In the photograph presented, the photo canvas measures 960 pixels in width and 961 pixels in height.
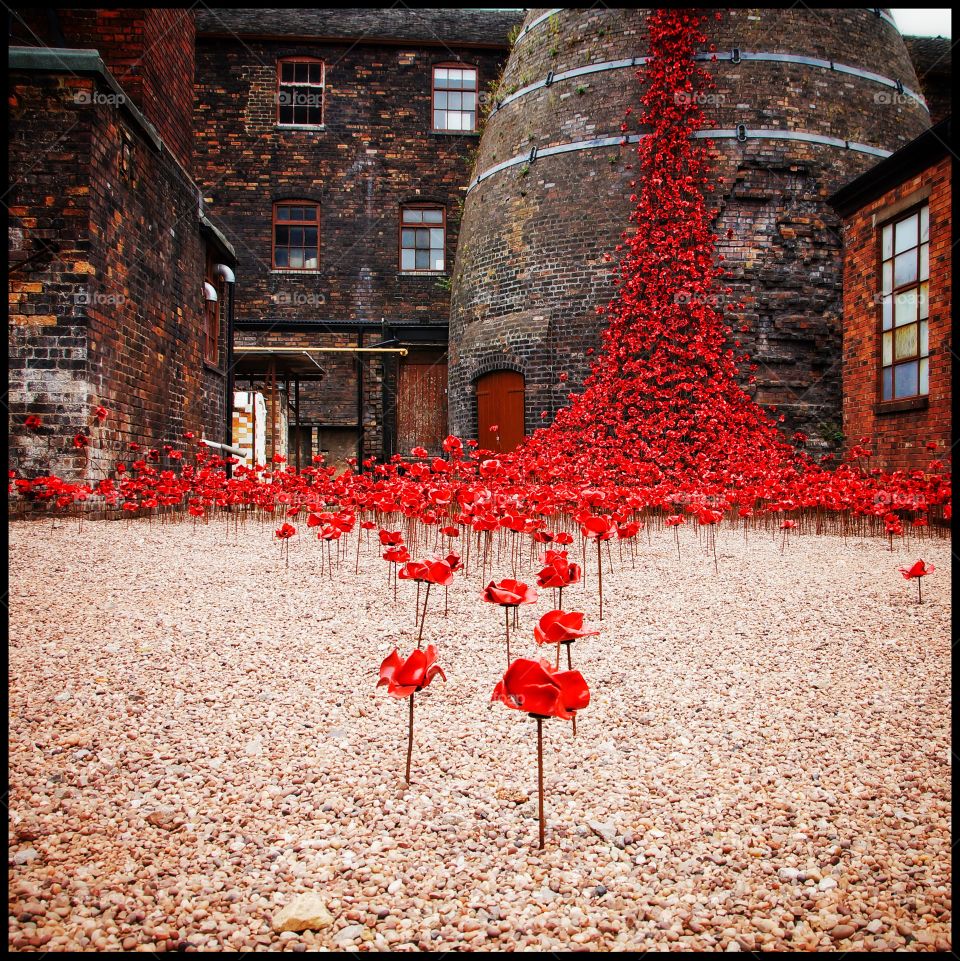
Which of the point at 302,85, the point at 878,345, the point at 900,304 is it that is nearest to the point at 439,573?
the point at 900,304

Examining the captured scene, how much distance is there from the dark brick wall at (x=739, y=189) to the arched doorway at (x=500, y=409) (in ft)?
1.47

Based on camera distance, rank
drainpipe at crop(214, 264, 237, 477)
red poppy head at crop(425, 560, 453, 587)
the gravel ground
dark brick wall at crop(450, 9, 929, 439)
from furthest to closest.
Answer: drainpipe at crop(214, 264, 237, 477), dark brick wall at crop(450, 9, 929, 439), red poppy head at crop(425, 560, 453, 587), the gravel ground

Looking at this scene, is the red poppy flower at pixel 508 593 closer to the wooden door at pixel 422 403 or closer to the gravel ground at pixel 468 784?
the gravel ground at pixel 468 784

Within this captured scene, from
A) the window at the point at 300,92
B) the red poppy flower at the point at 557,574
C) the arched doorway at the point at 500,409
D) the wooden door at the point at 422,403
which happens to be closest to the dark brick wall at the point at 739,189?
the arched doorway at the point at 500,409

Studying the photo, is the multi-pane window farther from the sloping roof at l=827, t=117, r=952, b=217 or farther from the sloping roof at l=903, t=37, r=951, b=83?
the sloping roof at l=903, t=37, r=951, b=83

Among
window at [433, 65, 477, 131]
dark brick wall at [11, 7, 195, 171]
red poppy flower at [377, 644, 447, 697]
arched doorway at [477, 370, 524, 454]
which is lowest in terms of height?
red poppy flower at [377, 644, 447, 697]

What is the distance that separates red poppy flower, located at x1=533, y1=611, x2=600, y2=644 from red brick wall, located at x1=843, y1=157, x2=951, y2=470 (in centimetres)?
831

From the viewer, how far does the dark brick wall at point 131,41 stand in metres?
8.38

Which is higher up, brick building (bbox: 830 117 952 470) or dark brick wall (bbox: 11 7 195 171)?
dark brick wall (bbox: 11 7 195 171)

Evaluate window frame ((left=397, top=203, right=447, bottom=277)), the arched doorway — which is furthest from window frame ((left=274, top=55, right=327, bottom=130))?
the arched doorway

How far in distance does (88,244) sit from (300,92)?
Answer: 48.5 ft

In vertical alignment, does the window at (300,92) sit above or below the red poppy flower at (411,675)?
above

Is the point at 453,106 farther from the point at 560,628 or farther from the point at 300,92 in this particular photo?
the point at 560,628

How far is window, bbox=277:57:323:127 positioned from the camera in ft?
62.8
